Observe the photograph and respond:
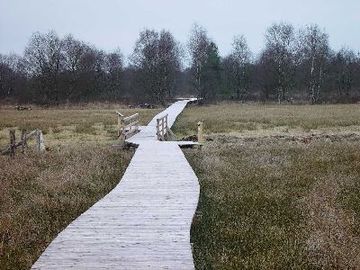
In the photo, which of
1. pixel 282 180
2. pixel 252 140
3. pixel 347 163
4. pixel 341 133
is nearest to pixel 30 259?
pixel 282 180

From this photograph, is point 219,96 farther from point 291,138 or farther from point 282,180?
point 282,180

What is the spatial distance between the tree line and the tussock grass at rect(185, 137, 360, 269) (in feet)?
137

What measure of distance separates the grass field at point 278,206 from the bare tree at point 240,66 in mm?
48972

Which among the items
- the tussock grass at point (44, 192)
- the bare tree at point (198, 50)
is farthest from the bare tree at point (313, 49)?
the tussock grass at point (44, 192)

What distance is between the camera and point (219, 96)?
63188mm

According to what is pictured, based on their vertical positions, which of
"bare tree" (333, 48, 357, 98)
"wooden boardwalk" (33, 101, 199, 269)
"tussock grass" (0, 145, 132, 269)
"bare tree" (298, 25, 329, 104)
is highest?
"bare tree" (298, 25, 329, 104)

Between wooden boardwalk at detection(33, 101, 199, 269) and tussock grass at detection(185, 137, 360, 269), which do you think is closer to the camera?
wooden boardwalk at detection(33, 101, 199, 269)

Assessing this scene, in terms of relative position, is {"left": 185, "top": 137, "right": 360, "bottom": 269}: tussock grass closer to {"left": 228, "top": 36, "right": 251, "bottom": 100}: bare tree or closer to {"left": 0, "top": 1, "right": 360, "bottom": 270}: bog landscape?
{"left": 0, "top": 1, "right": 360, "bottom": 270}: bog landscape

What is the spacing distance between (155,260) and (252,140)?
585 inches

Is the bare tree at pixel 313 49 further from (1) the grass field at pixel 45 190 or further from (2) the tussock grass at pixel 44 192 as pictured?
(2) the tussock grass at pixel 44 192

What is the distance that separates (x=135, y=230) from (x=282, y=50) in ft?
183

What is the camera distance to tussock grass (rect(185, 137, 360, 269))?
260 inches

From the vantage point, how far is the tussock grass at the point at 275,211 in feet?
21.6

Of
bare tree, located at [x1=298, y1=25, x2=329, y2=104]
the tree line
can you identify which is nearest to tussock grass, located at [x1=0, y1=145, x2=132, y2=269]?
the tree line
